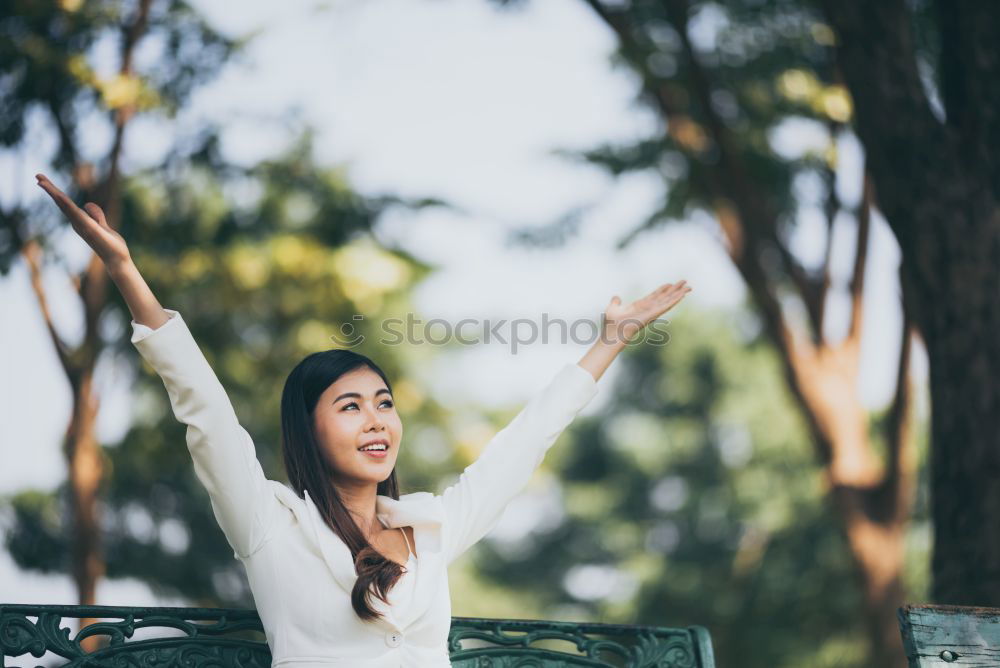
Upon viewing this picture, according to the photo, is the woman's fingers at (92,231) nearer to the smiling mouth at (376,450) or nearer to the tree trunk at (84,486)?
the smiling mouth at (376,450)

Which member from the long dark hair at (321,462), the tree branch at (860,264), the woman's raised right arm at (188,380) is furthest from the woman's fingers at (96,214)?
the tree branch at (860,264)

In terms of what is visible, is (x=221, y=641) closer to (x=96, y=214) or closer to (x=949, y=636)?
(x=96, y=214)

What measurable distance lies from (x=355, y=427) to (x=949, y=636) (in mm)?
1506

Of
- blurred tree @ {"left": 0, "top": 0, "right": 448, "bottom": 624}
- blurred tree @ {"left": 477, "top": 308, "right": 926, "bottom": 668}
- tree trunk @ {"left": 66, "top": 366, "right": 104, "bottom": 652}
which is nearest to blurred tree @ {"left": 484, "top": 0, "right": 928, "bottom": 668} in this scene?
blurred tree @ {"left": 0, "top": 0, "right": 448, "bottom": 624}

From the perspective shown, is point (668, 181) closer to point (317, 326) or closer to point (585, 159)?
point (585, 159)

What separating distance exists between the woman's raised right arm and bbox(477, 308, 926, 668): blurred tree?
11.8m

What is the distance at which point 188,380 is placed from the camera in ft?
7.94

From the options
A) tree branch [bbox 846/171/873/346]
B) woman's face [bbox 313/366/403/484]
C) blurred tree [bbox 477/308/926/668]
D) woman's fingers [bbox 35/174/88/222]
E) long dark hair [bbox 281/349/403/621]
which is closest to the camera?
woman's fingers [bbox 35/174/88/222]

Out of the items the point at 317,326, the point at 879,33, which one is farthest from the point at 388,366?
the point at 879,33

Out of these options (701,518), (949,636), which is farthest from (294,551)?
(701,518)

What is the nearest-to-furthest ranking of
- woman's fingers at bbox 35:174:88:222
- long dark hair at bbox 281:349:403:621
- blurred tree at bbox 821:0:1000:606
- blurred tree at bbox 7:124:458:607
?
woman's fingers at bbox 35:174:88:222
long dark hair at bbox 281:349:403:621
blurred tree at bbox 821:0:1000:606
blurred tree at bbox 7:124:458:607

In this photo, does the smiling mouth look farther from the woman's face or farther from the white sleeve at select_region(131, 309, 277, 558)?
the white sleeve at select_region(131, 309, 277, 558)

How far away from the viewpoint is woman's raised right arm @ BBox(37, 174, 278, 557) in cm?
239

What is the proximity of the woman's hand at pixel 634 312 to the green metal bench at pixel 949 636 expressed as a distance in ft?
3.06
